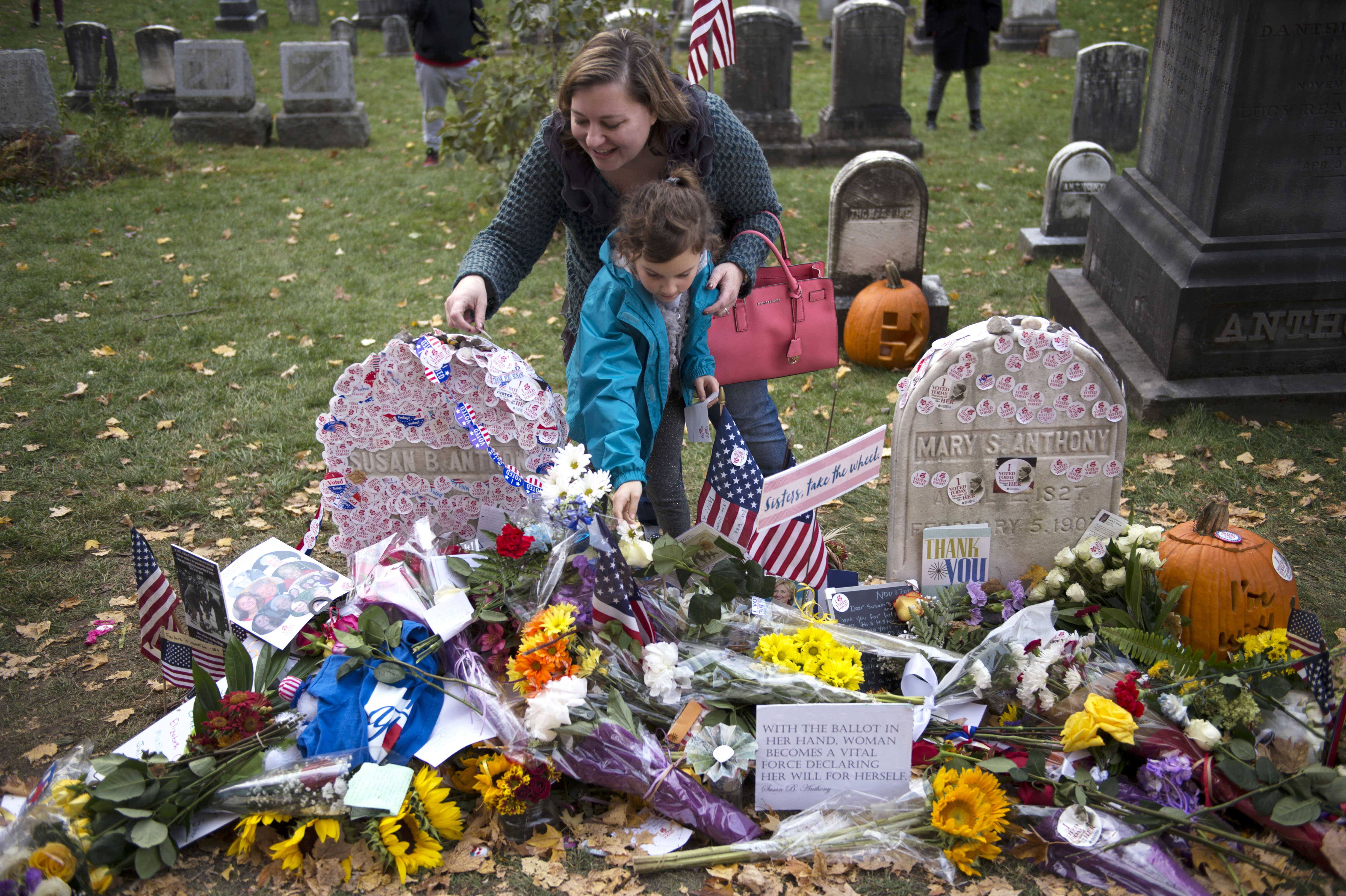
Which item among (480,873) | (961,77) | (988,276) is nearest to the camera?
(480,873)

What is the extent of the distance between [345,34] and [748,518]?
15.6 meters

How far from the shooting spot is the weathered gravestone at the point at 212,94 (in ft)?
33.3

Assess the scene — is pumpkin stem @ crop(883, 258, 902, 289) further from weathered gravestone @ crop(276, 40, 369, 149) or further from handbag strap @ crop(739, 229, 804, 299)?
weathered gravestone @ crop(276, 40, 369, 149)

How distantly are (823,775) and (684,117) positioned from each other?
1.84 meters

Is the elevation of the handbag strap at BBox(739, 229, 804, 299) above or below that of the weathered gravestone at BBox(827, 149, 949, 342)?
above

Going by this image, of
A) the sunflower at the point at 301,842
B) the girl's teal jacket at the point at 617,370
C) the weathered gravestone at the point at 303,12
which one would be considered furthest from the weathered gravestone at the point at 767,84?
the weathered gravestone at the point at 303,12

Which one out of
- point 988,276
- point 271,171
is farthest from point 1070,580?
point 271,171

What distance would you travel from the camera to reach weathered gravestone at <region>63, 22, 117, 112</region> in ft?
35.8

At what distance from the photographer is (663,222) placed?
8.32ft

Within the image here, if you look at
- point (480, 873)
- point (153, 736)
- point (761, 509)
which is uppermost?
point (761, 509)

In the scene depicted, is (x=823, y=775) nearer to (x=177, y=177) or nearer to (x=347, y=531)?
(x=347, y=531)

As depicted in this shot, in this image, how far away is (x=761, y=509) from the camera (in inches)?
115

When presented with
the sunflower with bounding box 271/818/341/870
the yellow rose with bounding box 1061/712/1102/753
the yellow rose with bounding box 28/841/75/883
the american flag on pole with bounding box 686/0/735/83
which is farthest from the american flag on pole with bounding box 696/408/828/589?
the american flag on pole with bounding box 686/0/735/83

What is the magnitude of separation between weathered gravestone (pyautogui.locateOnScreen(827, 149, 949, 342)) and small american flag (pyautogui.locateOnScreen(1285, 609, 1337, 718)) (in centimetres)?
309
